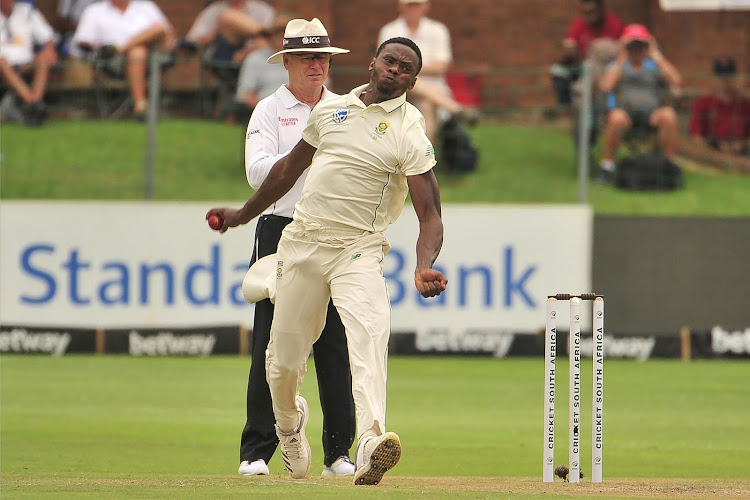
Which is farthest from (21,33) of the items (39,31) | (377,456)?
(377,456)

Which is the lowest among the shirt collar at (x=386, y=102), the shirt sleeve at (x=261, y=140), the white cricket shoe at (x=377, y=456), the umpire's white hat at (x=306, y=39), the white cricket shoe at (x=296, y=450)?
the white cricket shoe at (x=296, y=450)

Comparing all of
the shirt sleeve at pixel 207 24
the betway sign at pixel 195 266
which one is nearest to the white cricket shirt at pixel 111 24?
the shirt sleeve at pixel 207 24

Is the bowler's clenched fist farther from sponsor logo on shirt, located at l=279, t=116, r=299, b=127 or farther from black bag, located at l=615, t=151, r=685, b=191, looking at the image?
black bag, located at l=615, t=151, r=685, b=191

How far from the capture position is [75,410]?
10.8 meters

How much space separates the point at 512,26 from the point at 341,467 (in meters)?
14.2

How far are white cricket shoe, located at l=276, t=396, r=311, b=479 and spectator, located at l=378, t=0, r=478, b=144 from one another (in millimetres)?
8479

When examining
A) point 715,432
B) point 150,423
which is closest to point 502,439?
point 715,432

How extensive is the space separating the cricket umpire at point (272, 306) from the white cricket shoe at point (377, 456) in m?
1.15

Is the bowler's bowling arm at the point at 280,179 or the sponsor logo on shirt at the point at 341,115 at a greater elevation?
Answer: the sponsor logo on shirt at the point at 341,115

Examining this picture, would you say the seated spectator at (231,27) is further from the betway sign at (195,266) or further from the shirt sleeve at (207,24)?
the betway sign at (195,266)

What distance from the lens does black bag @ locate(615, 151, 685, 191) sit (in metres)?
16.0

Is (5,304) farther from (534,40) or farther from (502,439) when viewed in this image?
(534,40)

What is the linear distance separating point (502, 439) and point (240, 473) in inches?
99.4

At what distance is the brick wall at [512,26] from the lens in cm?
2048
